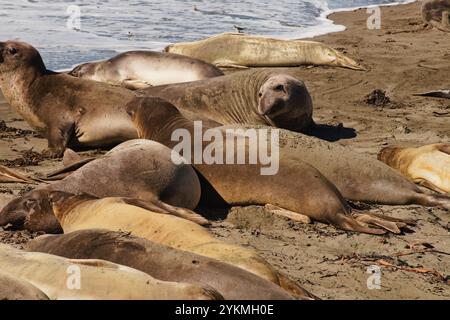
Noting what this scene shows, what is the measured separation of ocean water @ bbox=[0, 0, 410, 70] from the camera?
43.5ft

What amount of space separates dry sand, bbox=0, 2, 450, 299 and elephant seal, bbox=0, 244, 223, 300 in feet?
3.72

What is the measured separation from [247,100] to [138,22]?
7337 mm

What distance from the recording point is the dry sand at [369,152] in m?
5.12

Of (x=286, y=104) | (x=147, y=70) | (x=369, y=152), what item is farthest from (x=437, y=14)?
(x=369, y=152)

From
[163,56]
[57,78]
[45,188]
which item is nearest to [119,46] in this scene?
[163,56]


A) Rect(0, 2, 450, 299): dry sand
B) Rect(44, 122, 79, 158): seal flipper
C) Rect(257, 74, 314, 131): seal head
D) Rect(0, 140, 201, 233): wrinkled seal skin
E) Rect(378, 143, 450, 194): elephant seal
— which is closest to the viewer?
Rect(0, 2, 450, 299): dry sand

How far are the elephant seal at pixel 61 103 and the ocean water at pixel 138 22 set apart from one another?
2945 millimetres

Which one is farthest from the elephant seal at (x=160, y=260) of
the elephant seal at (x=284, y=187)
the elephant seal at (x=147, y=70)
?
the elephant seal at (x=147, y=70)

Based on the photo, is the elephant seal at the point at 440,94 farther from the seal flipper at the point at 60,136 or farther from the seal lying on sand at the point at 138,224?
the seal lying on sand at the point at 138,224

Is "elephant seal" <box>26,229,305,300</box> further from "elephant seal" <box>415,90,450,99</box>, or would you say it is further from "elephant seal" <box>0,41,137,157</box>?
"elephant seal" <box>415,90,450,99</box>

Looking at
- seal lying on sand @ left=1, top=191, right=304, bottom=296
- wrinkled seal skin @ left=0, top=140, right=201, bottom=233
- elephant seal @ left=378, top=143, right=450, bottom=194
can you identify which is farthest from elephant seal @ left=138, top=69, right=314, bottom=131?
seal lying on sand @ left=1, top=191, right=304, bottom=296

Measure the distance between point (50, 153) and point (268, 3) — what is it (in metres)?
11.9

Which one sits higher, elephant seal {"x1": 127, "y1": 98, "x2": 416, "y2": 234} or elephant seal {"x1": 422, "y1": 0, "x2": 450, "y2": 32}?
elephant seal {"x1": 127, "y1": 98, "x2": 416, "y2": 234}
